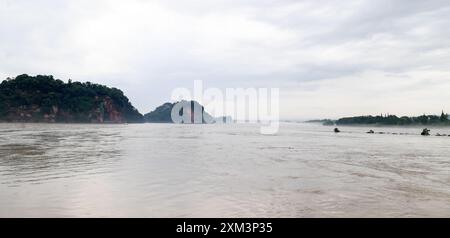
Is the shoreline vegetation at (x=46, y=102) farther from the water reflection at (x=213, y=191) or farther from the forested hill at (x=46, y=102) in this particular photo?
the water reflection at (x=213, y=191)

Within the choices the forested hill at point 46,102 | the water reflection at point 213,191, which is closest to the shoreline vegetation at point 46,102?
the forested hill at point 46,102

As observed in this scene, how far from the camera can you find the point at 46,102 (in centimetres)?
16725

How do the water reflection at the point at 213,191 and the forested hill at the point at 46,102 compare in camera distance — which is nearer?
the water reflection at the point at 213,191

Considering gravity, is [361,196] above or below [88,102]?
below

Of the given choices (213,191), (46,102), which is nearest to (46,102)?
(46,102)

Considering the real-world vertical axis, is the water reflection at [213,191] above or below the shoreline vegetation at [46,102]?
below

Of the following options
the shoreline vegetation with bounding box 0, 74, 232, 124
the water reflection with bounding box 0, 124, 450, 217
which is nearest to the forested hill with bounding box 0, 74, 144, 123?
the shoreline vegetation with bounding box 0, 74, 232, 124

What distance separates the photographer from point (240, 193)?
10.5 metres

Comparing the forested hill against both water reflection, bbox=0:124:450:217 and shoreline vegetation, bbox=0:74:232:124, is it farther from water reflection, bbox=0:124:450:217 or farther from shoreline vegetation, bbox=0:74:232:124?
water reflection, bbox=0:124:450:217

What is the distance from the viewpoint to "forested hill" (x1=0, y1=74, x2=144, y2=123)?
158375 millimetres

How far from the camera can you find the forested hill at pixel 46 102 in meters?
158
